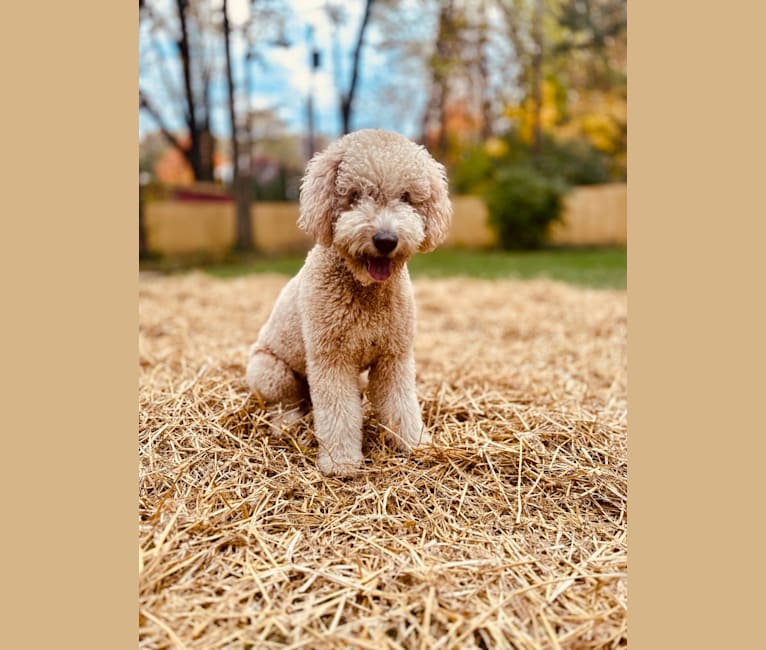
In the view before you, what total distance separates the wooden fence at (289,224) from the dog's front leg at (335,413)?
10.8 metres

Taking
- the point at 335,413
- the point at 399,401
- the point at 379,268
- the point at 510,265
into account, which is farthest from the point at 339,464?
the point at 510,265

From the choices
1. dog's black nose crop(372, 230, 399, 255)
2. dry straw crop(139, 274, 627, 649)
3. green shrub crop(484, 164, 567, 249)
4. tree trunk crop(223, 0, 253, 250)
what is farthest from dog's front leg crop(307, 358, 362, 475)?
green shrub crop(484, 164, 567, 249)

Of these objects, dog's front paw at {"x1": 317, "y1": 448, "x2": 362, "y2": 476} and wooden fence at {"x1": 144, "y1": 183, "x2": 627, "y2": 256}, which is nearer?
dog's front paw at {"x1": 317, "y1": 448, "x2": 362, "y2": 476}

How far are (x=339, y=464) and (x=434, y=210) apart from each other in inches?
44.7

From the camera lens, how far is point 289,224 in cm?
1527

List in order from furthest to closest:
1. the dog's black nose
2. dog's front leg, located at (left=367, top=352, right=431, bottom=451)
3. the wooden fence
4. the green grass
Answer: the wooden fence < the green grass < dog's front leg, located at (left=367, top=352, right=431, bottom=451) < the dog's black nose

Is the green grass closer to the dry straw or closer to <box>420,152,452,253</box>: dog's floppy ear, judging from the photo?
the dry straw

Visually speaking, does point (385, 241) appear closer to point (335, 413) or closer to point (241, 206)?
point (335, 413)

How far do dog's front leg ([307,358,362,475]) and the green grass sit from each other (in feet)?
20.9

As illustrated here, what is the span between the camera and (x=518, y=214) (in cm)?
1357

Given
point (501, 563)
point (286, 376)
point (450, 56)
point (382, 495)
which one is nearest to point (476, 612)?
point (501, 563)

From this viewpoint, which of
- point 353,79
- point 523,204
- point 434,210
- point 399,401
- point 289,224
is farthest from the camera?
point 289,224

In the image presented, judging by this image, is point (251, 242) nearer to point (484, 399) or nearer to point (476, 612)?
point (484, 399)

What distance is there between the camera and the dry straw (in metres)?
1.75
